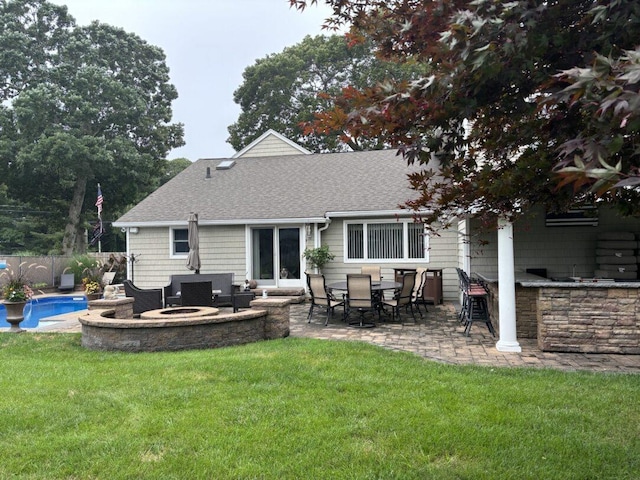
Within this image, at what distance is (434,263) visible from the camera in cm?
1241

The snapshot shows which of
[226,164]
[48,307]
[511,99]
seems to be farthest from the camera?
[226,164]

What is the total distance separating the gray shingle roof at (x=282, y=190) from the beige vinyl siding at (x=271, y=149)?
87 cm

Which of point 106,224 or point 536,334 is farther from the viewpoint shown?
point 106,224

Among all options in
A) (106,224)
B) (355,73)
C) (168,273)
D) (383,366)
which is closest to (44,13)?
(106,224)

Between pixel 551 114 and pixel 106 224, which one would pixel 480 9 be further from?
pixel 106 224

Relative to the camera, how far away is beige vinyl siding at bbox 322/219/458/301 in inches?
486

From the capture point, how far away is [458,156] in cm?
304

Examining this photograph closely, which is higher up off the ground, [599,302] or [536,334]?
[599,302]

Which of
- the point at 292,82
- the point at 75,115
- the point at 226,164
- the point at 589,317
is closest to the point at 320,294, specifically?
the point at 589,317

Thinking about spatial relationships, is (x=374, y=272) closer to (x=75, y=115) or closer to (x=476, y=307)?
(x=476, y=307)

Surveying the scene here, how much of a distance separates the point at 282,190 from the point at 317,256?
3.33 m

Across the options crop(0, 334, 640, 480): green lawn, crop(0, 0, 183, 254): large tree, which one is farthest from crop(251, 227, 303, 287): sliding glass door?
crop(0, 0, 183, 254): large tree

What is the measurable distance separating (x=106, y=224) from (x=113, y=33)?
13.8 m

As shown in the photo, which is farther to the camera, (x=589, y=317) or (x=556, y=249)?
(x=556, y=249)
